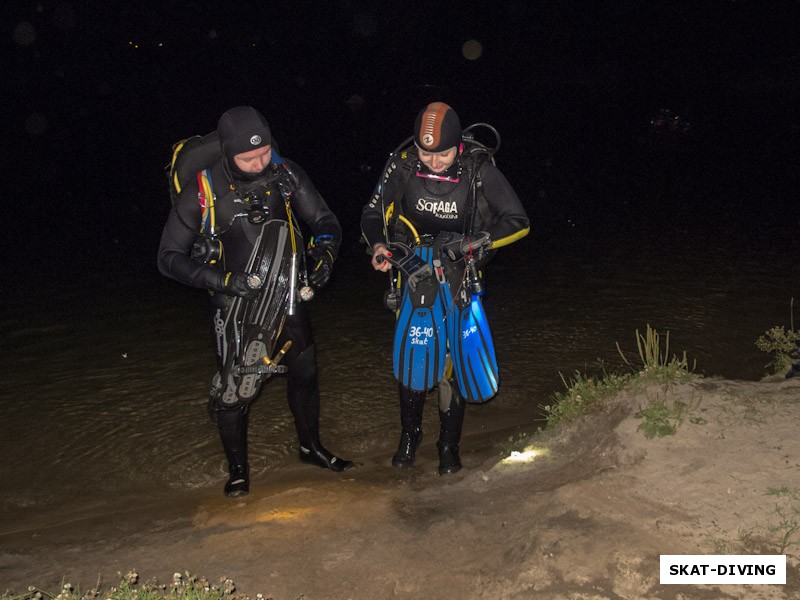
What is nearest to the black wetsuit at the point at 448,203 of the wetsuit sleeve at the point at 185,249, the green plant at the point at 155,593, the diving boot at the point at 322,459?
the diving boot at the point at 322,459

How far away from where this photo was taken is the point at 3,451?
18.5 ft

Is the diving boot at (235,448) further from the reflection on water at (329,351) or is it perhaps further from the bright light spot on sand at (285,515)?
the bright light spot on sand at (285,515)

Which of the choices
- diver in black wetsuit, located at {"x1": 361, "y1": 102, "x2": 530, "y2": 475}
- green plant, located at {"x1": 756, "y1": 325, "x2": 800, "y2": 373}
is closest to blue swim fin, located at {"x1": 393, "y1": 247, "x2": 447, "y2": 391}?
diver in black wetsuit, located at {"x1": 361, "y1": 102, "x2": 530, "y2": 475}

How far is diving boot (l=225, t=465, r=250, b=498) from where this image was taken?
4785mm

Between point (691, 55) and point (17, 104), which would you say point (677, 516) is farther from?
point (691, 55)

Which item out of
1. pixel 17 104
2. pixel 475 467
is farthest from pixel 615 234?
pixel 17 104

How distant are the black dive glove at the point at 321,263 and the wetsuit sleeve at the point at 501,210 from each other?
3.01 feet

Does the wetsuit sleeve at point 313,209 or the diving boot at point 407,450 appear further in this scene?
the diving boot at point 407,450

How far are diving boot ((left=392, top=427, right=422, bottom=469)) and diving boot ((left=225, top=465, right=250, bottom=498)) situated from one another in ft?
2.99

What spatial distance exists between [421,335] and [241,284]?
1.07m

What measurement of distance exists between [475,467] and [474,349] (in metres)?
0.77

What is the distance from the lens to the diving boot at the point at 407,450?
5.09 m

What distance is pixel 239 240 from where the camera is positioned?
4586 millimetres

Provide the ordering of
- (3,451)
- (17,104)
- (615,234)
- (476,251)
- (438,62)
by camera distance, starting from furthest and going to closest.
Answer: (438,62) < (17,104) < (615,234) < (3,451) < (476,251)
